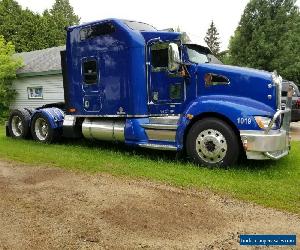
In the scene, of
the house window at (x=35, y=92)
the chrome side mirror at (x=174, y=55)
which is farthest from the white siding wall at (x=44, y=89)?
the chrome side mirror at (x=174, y=55)

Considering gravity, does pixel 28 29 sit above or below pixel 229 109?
above

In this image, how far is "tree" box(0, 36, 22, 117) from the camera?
22938mm

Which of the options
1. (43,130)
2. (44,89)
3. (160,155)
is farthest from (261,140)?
(44,89)

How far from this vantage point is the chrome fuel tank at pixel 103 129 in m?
9.90

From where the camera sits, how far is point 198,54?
9.38m

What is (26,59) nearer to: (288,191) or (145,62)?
(145,62)

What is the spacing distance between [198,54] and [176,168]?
285cm

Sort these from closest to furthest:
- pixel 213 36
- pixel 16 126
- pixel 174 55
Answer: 1. pixel 174 55
2. pixel 16 126
3. pixel 213 36

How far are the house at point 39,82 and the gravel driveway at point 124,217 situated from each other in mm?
15563

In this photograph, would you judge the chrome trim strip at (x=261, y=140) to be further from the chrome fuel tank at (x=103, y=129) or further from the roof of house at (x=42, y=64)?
the roof of house at (x=42, y=64)

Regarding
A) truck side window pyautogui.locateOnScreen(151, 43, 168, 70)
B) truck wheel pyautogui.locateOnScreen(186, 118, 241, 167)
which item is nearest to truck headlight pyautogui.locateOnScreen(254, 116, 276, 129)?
truck wheel pyautogui.locateOnScreen(186, 118, 241, 167)

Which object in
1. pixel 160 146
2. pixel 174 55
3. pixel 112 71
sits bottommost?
pixel 160 146

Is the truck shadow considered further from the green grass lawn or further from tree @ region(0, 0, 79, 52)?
tree @ region(0, 0, 79, 52)

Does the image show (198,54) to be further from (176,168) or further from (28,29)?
(28,29)
